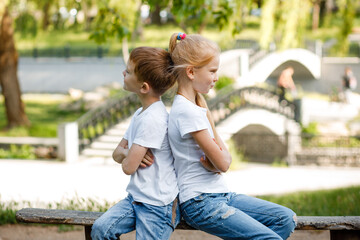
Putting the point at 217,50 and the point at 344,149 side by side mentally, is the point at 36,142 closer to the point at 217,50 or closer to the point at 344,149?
the point at 344,149

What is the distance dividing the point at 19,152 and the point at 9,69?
3.50 m

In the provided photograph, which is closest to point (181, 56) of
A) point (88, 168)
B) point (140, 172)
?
point (140, 172)

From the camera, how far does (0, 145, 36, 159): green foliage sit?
13648 mm

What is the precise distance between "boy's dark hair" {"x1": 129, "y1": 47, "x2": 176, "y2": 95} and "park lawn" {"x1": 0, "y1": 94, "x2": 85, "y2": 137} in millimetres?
14588

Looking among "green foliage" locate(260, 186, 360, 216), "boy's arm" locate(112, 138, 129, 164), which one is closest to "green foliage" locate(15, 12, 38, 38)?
"green foliage" locate(260, 186, 360, 216)

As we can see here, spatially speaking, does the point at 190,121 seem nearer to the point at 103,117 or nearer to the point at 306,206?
the point at 306,206

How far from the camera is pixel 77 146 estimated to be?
Answer: 546 inches

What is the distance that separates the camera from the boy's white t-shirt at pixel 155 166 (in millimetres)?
2977

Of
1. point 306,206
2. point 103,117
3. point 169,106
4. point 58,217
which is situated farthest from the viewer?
point 103,117

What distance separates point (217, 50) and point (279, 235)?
1164mm

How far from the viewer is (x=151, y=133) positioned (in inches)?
117

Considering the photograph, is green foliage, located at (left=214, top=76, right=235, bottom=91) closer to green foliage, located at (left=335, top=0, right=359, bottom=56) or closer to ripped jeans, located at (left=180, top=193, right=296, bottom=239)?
green foliage, located at (left=335, top=0, right=359, bottom=56)

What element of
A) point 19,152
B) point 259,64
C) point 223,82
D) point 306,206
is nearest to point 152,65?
point 306,206

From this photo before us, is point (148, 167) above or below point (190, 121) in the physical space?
below
